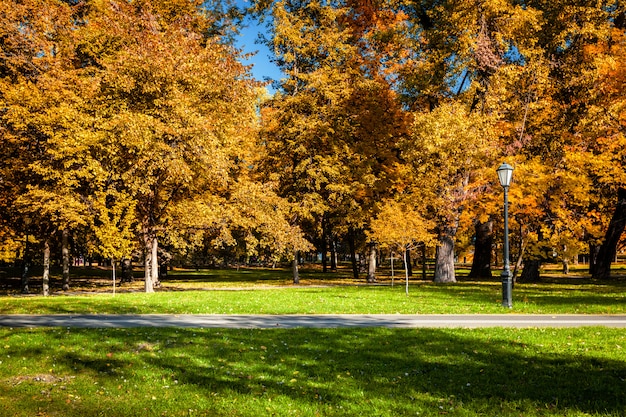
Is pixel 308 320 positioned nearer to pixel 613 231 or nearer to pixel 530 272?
pixel 530 272

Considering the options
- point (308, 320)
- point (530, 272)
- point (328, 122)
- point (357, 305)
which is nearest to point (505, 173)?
point (357, 305)

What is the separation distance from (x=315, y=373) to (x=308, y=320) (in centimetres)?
558

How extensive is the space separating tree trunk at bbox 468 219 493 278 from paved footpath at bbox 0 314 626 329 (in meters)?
21.1

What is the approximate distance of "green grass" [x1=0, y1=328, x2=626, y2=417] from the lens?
6121 millimetres

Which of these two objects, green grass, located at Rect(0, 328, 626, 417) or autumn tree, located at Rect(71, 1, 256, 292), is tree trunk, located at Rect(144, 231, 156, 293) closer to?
autumn tree, located at Rect(71, 1, 256, 292)

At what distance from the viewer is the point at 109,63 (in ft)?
86.5

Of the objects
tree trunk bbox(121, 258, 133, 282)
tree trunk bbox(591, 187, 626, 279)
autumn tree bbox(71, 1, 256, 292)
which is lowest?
tree trunk bbox(121, 258, 133, 282)

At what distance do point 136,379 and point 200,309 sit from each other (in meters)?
8.17

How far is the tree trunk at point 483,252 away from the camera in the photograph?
34.0 meters

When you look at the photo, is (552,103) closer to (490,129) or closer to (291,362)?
(490,129)

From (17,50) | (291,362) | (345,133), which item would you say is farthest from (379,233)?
(17,50)

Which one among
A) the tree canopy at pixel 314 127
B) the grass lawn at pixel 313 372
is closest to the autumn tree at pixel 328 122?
the tree canopy at pixel 314 127

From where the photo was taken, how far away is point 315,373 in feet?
25.0

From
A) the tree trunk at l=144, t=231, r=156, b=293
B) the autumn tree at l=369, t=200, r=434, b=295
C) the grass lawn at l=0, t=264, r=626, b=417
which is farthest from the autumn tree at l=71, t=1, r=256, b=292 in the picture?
the grass lawn at l=0, t=264, r=626, b=417
